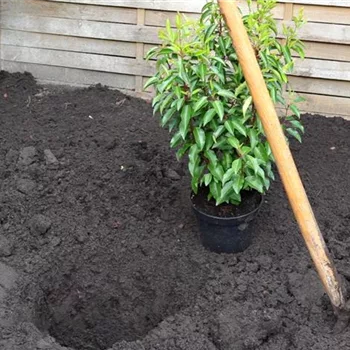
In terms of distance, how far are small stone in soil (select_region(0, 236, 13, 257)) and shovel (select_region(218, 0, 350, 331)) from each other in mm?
1754

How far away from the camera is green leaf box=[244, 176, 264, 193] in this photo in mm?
3664

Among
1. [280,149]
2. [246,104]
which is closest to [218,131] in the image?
[246,104]

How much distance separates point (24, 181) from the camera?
4504 mm

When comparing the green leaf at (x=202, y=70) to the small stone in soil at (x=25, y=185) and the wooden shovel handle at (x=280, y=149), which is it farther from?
the small stone in soil at (x=25, y=185)

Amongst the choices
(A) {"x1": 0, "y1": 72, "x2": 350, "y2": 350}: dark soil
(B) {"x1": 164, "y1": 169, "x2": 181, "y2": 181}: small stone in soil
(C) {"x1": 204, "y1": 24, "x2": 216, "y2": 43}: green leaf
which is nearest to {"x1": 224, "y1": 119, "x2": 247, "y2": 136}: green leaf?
(C) {"x1": 204, "y1": 24, "x2": 216, "y2": 43}: green leaf

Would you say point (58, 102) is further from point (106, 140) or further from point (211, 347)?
point (211, 347)

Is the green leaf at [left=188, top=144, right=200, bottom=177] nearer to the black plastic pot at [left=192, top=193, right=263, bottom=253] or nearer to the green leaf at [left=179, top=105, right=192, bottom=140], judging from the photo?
the green leaf at [left=179, top=105, right=192, bottom=140]

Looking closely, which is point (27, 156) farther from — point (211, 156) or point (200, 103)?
point (200, 103)

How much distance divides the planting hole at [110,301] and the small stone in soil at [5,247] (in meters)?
0.29

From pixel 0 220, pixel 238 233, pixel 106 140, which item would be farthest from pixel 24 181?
pixel 238 233

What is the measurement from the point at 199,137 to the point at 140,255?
92 cm

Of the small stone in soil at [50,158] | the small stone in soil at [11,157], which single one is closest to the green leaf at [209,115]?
the small stone in soil at [50,158]

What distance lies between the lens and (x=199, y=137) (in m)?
3.60

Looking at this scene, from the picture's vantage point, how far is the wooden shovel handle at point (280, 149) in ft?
9.91
